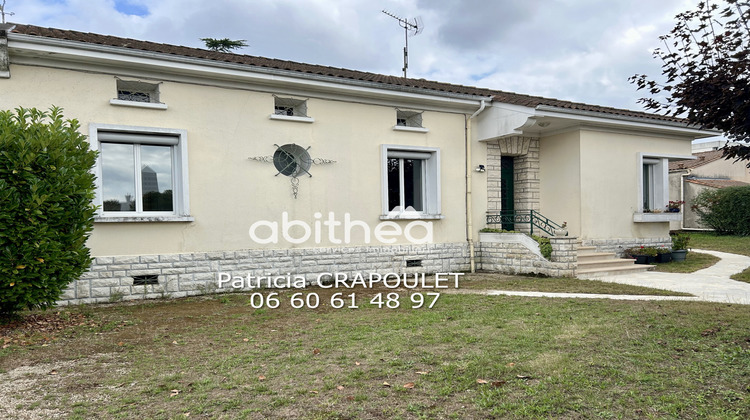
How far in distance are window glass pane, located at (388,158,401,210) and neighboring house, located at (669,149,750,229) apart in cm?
1513

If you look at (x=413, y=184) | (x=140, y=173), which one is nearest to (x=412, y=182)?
(x=413, y=184)

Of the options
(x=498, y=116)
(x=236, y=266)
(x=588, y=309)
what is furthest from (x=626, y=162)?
(x=236, y=266)

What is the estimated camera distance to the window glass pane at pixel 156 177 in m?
8.90

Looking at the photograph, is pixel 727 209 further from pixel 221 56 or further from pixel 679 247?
pixel 221 56

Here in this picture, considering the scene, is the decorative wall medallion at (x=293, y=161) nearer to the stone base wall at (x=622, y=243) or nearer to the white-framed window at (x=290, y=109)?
the white-framed window at (x=290, y=109)

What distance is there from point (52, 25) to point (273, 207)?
5.36 m

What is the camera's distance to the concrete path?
26.6 ft

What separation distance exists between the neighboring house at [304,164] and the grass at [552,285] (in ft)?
3.43

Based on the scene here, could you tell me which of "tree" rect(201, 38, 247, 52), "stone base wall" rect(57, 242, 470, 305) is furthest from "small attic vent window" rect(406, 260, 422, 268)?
"tree" rect(201, 38, 247, 52)

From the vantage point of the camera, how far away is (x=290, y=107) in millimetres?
10406

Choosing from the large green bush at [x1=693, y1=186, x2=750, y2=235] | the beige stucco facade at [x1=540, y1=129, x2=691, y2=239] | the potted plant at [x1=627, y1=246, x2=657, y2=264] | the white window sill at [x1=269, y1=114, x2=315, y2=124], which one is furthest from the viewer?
the large green bush at [x1=693, y1=186, x2=750, y2=235]

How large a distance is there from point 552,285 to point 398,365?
600 cm

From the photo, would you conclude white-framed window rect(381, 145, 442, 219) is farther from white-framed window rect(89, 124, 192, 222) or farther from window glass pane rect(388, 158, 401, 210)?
white-framed window rect(89, 124, 192, 222)

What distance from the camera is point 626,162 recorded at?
1323cm
